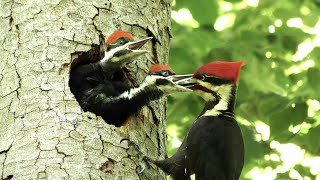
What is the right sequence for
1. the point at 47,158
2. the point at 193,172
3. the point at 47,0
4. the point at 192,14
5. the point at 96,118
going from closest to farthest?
the point at 47,158
the point at 96,118
the point at 193,172
the point at 47,0
the point at 192,14

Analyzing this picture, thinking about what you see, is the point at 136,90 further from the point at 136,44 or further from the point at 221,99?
the point at 221,99

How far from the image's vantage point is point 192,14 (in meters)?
3.69

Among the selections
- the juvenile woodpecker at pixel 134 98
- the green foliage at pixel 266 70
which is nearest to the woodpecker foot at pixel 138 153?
the juvenile woodpecker at pixel 134 98

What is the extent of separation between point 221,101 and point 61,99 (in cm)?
81

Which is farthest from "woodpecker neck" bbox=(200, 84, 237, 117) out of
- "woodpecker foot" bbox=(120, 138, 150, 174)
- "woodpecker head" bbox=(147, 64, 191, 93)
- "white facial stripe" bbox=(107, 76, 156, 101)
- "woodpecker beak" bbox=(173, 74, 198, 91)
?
"woodpecker foot" bbox=(120, 138, 150, 174)

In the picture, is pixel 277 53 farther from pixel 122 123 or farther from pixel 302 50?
pixel 122 123

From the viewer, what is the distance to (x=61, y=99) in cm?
254

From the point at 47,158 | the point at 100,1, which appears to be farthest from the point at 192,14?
the point at 47,158

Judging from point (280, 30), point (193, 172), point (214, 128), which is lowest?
point (193, 172)

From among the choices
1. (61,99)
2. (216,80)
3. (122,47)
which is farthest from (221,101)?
(61,99)

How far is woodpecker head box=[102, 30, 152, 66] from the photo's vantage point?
2789 mm

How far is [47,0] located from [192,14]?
108cm

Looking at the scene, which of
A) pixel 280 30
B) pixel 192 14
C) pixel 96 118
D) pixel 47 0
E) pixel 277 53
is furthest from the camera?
pixel 277 53

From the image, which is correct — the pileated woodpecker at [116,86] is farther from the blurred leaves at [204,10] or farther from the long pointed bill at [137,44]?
the blurred leaves at [204,10]
